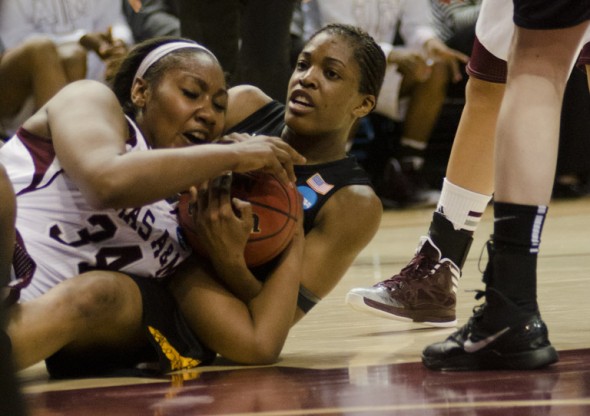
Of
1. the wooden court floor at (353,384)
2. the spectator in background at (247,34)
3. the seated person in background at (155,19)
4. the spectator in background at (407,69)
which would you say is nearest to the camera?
the wooden court floor at (353,384)

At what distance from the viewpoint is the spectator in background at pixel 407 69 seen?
274 inches

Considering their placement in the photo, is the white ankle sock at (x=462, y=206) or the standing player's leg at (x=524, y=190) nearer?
the standing player's leg at (x=524, y=190)

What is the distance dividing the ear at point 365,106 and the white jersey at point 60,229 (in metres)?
0.82

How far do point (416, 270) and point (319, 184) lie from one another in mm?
430

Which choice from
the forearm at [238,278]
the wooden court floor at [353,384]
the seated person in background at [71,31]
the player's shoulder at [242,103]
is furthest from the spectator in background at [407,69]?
the forearm at [238,278]

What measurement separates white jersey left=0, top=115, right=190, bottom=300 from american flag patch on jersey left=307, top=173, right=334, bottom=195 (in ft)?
1.80

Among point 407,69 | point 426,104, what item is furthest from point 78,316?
point 426,104

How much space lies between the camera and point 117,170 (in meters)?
2.26

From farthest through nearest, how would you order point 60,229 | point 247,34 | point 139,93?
1. point 247,34
2. point 139,93
3. point 60,229

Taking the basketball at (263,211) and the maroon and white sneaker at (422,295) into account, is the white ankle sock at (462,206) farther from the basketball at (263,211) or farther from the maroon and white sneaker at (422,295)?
the basketball at (263,211)

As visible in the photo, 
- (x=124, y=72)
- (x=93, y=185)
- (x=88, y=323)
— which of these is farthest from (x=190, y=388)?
(x=124, y=72)

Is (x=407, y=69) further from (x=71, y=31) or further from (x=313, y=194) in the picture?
(x=313, y=194)

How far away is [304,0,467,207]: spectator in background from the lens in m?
6.95

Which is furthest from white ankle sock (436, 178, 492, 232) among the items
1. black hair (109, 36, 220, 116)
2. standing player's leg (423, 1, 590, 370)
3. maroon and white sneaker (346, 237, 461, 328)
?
black hair (109, 36, 220, 116)
